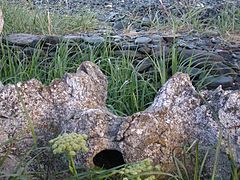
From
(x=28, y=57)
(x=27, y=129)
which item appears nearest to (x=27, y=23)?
(x=28, y=57)

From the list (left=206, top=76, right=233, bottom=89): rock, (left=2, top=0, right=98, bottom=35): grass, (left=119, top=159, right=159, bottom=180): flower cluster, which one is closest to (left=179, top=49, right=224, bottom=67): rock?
(left=206, top=76, right=233, bottom=89): rock

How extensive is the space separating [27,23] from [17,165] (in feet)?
13.8

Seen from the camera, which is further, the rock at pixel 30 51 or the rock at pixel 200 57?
the rock at pixel 30 51

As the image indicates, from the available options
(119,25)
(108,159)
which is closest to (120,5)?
→ (119,25)

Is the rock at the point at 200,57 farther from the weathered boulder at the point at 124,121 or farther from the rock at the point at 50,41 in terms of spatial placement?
the weathered boulder at the point at 124,121

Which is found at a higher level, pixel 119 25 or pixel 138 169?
pixel 138 169

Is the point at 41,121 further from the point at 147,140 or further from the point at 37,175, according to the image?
the point at 147,140

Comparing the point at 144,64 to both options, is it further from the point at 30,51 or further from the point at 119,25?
the point at 119,25

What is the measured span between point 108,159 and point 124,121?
0.68 ft

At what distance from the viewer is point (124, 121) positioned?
2.16 meters

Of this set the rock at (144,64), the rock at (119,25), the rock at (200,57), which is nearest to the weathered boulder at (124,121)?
the rock at (144,64)

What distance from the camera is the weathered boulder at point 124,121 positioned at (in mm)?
2152

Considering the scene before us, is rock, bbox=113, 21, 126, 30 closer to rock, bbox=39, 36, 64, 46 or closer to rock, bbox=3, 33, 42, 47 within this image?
rock, bbox=3, 33, 42, 47

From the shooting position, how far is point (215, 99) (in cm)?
225
